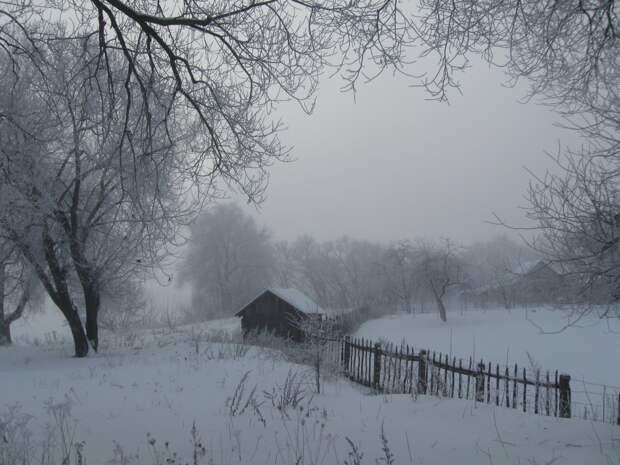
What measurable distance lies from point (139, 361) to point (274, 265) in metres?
40.6

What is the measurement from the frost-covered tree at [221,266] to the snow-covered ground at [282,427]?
39.6 m

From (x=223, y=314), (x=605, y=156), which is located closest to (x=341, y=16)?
(x=605, y=156)

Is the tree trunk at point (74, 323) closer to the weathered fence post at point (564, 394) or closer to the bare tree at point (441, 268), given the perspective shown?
the weathered fence post at point (564, 394)

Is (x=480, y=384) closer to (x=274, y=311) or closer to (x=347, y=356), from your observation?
(x=347, y=356)

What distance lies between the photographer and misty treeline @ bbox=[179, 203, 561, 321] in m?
Answer: 39.8

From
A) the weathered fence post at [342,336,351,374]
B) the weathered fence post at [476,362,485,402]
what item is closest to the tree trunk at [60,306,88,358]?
the weathered fence post at [342,336,351,374]

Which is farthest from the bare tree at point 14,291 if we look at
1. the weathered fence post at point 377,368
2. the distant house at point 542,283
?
the distant house at point 542,283

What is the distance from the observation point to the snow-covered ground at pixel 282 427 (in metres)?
3.80

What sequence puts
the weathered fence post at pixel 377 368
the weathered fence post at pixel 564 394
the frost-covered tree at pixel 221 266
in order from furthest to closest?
the frost-covered tree at pixel 221 266
the weathered fence post at pixel 377 368
the weathered fence post at pixel 564 394

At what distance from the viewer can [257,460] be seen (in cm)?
364

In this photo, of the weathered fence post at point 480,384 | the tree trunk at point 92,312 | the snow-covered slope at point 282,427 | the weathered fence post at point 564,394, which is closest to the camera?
the snow-covered slope at point 282,427

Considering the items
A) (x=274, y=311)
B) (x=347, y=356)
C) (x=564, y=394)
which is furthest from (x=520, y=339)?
(x=564, y=394)

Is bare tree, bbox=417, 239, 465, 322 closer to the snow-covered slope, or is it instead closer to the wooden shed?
the wooden shed

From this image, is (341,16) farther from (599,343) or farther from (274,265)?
(274,265)
